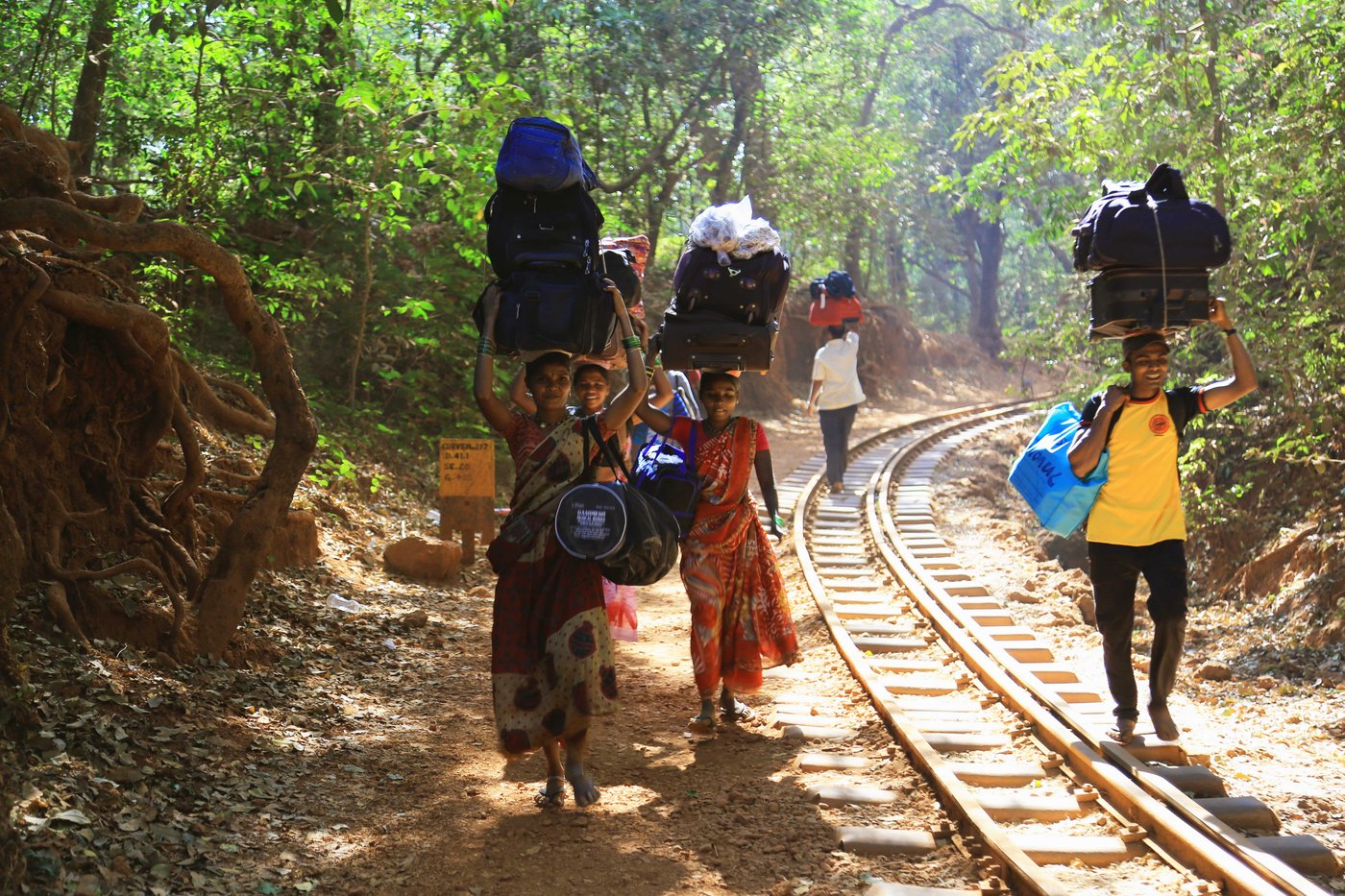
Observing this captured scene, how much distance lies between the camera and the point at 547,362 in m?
4.98

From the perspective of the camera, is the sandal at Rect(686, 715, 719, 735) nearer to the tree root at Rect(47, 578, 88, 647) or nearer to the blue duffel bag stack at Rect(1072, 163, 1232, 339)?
the blue duffel bag stack at Rect(1072, 163, 1232, 339)

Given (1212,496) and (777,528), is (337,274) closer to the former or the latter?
(777,528)

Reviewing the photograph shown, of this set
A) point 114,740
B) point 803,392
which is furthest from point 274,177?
point 803,392

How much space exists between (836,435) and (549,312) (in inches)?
379

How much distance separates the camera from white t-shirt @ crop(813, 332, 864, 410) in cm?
1349

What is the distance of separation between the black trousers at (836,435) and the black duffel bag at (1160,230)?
8.44m

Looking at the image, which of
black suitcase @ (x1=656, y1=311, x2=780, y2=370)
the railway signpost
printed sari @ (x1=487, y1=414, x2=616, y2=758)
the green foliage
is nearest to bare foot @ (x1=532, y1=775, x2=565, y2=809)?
printed sari @ (x1=487, y1=414, x2=616, y2=758)

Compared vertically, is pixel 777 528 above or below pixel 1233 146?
below

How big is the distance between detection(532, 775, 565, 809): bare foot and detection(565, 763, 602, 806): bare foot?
0.05m

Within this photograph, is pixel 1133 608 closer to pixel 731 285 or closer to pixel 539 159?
pixel 731 285

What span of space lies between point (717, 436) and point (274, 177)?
701 centimetres

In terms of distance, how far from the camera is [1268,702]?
24.6 ft

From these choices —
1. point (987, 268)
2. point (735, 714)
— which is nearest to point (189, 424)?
point (735, 714)

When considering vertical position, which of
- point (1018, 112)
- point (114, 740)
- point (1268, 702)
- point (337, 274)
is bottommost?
point (1268, 702)
